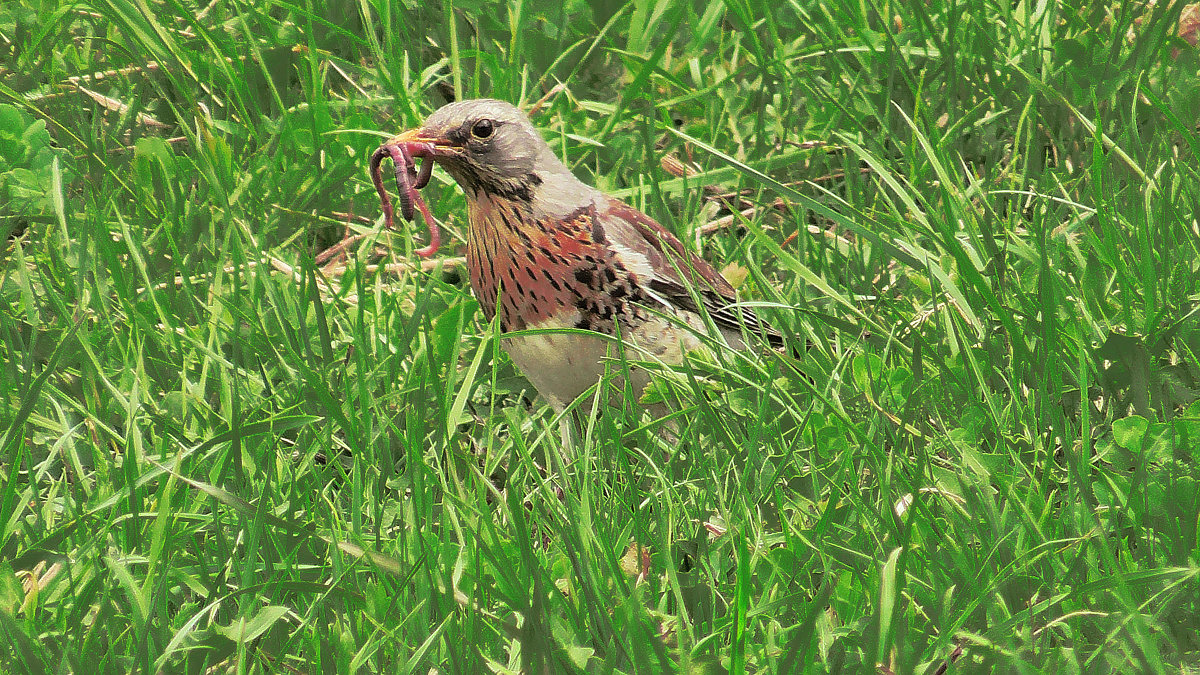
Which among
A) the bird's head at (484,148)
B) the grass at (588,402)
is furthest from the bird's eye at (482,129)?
the grass at (588,402)

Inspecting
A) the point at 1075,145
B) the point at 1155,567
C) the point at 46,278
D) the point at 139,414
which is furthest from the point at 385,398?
the point at 1075,145

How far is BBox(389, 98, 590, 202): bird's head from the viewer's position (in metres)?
4.23

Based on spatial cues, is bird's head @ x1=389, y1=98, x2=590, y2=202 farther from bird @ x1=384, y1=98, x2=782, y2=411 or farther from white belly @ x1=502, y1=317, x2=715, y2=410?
white belly @ x1=502, y1=317, x2=715, y2=410

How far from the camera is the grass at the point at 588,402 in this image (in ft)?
9.30

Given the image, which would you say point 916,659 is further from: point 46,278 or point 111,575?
point 46,278

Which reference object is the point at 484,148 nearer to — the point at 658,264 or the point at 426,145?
the point at 426,145

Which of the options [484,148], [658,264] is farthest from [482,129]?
[658,264]

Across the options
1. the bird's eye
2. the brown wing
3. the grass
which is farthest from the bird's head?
the grass

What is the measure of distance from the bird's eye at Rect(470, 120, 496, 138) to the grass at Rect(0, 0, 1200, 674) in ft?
1.74

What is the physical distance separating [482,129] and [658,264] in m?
0.68

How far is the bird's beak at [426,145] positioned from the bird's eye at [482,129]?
68 millimetres

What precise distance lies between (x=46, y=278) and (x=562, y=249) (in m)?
1.58

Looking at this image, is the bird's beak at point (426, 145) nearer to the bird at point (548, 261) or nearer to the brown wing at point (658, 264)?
the bird at point (548, 261)

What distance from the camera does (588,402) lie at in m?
4.39
